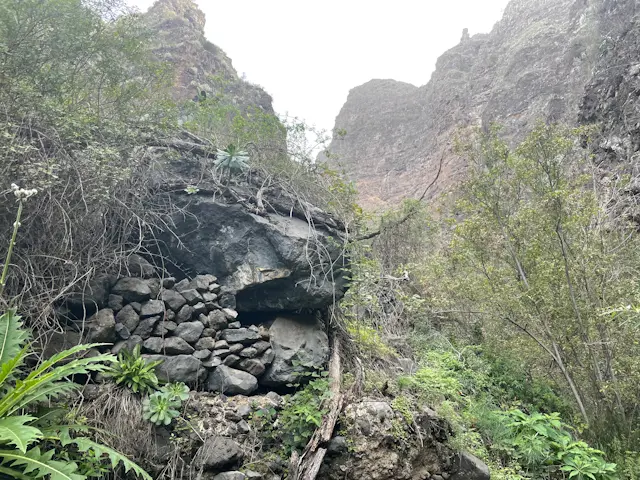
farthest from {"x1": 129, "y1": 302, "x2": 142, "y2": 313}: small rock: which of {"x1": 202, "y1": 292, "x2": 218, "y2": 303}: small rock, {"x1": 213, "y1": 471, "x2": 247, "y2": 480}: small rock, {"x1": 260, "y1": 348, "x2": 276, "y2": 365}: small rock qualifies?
{"x1": 213, "y1": 471, "x2": 247, "y2": 480}: small rock

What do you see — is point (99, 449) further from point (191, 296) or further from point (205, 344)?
point (191, 296)

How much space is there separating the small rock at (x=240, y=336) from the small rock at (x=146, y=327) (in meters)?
0.77

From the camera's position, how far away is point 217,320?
4.77 meters

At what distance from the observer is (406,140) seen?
105 ft

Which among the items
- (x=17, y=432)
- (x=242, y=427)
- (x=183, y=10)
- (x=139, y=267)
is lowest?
(x=242, y=427)

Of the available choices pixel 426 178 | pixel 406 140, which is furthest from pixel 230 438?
pixel 406 140

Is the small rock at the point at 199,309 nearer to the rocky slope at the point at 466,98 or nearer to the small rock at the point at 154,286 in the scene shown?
the small rock at the point at 154,286

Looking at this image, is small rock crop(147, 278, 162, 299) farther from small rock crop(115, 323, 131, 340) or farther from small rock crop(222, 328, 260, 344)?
small rock crop(222, 328, 260, 344)

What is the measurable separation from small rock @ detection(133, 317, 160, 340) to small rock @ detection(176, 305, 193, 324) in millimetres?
258

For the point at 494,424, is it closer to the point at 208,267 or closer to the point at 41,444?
the point at 208,267

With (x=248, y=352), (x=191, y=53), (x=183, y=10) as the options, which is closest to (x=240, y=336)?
(x=248, y=352)

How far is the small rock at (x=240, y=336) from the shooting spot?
4.71 metres

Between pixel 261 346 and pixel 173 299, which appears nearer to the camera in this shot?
pixel 173 299

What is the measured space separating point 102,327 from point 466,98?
30.7 metres
